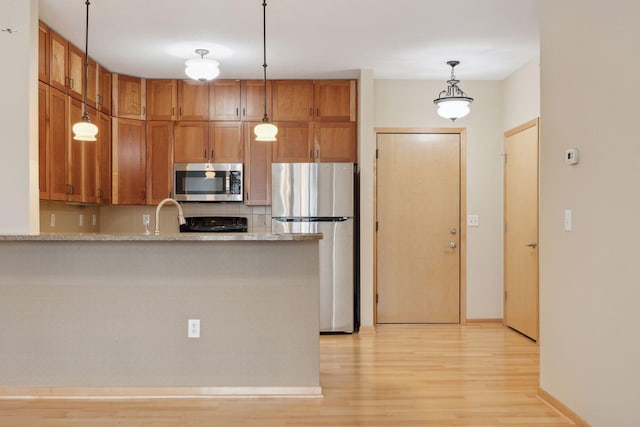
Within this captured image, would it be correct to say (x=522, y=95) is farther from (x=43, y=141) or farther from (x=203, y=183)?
(x=43, y=141)

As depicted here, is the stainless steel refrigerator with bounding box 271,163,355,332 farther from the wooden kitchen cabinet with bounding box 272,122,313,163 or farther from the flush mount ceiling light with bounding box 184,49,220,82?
the flush mount ceiling light with bounding box 184,49,220,82

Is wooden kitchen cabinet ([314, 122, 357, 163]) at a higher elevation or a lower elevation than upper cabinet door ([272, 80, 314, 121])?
lower

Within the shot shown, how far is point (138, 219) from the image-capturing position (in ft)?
18.2

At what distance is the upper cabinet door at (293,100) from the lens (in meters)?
5.36

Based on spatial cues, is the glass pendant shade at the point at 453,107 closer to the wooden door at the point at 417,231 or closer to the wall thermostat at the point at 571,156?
the wooden door at the point at 417,231

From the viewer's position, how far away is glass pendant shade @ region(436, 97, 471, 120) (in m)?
4.62

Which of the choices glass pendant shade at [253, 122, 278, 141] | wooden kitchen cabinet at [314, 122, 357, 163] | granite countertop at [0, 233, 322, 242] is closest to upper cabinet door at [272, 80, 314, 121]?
wooden kitchen cabinet at [314, 122, 357, 163]

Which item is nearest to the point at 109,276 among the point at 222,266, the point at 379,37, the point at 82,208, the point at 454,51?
the point at 222,266

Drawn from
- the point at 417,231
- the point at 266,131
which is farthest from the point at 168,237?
the point at 417,231

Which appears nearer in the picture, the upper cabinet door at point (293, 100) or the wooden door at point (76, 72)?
the wooden door at point (76, 72)

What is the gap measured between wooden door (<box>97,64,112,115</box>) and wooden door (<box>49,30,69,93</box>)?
2.25 feet

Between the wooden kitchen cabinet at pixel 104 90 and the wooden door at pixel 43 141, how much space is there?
102cm

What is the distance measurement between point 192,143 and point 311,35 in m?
1.86

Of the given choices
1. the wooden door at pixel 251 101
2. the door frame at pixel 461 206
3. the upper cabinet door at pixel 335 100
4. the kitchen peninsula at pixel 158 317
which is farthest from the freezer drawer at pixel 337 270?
the kitchen peninsula at pixel 158 317
